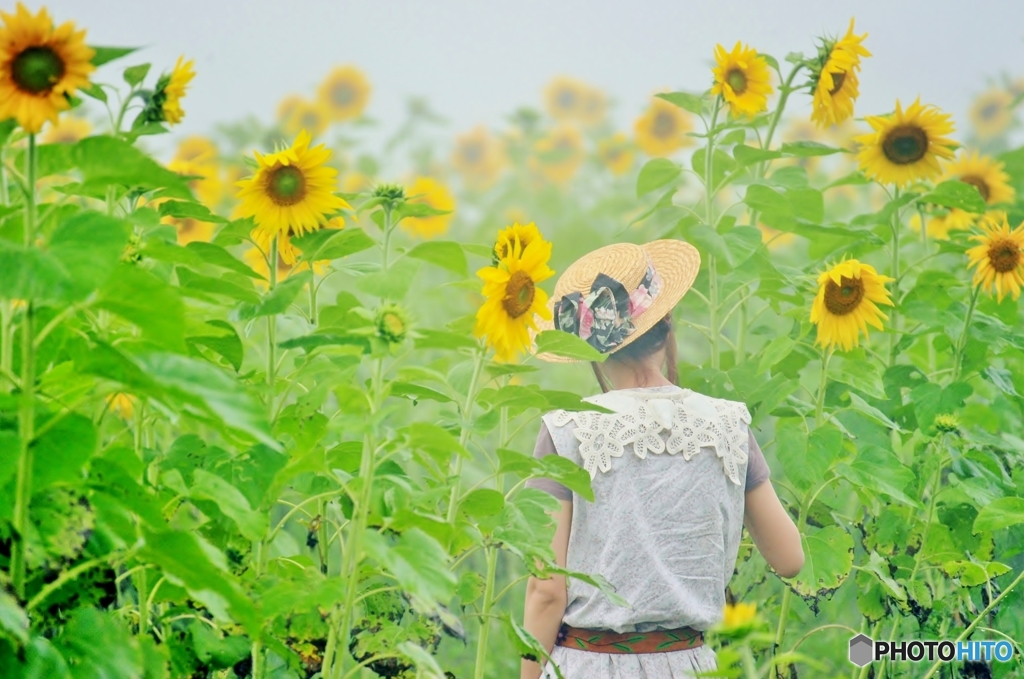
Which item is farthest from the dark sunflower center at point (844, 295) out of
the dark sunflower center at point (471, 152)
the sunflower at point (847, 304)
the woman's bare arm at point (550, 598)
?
the dark sunflower center at point (471, 152)

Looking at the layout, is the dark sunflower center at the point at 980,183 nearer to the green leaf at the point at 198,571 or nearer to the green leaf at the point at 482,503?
the green leaf at the point at 482,503

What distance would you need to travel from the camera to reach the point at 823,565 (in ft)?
6.38

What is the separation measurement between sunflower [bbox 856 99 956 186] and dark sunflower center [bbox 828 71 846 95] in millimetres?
115

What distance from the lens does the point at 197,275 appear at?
4.73 feet

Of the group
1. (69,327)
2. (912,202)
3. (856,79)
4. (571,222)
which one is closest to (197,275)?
(69,327)

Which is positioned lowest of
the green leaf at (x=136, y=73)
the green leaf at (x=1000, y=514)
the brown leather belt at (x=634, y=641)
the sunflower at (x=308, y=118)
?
the brown leather belt at (x=634, y=641)

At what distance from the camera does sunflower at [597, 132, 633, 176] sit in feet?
13.3

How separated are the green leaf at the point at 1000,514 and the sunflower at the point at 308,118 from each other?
2.52 metres

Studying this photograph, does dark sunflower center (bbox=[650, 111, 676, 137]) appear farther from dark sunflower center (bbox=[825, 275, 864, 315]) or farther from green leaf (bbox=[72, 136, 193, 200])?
green leaf (bbox=[72, 136, 193, 200])

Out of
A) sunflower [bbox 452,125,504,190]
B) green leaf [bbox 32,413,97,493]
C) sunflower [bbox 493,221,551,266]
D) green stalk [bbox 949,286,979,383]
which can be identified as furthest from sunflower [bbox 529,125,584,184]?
green leaf [bbox 32,413,97,493]

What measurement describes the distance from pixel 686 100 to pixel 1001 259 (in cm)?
59

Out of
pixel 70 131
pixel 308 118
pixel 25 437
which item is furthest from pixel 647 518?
pixel 308 118

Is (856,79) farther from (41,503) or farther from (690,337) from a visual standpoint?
(690,337)

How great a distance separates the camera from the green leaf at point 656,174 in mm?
2230
